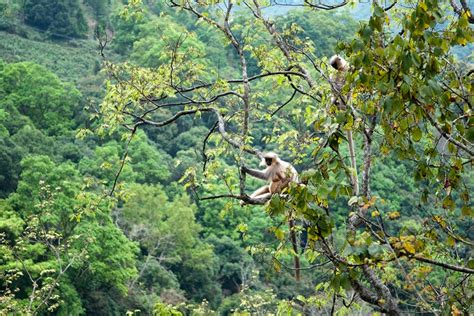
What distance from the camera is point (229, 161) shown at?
38.9m

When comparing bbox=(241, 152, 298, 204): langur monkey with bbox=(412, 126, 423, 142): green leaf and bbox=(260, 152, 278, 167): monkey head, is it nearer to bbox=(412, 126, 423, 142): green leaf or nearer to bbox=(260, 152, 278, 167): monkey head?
bbox=(260, 152, 278, 167): monkey head

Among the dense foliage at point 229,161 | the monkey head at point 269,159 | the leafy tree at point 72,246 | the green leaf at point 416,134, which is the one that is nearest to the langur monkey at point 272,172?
the monkey head at point 269,159

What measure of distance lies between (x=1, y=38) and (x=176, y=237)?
21086 millimetres

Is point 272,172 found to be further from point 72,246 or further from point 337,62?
point 72,246

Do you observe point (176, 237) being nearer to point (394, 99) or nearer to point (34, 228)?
point (34, 228)

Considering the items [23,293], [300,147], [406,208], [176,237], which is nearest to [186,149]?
[176,237]

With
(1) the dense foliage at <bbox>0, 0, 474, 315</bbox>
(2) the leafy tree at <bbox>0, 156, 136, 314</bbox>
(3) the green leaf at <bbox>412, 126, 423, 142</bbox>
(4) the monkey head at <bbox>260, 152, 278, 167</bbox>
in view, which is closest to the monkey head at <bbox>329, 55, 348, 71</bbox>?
(1) the dense foliage at <bbox>0, 0, 474, 315</bbox>

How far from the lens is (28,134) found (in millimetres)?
29656

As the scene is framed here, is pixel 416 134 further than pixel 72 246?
No

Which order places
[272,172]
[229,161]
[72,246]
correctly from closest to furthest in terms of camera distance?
1. [272,172]
2. [72,246]
3. [229,161]

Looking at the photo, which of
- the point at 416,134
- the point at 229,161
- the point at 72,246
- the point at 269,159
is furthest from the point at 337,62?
the point at 229,161

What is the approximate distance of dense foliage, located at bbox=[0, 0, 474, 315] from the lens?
3547 millimetres

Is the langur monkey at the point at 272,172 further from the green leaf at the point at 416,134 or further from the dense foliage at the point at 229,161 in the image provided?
the green leaf at the point at 416,134

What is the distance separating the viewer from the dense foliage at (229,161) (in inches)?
140
